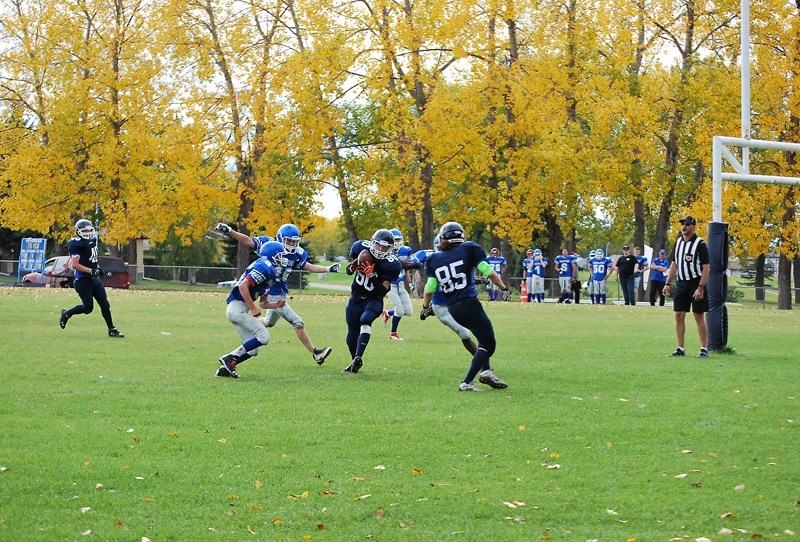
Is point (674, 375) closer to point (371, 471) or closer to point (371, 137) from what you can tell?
point (371, 471)

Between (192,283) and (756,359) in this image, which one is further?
(192,283)

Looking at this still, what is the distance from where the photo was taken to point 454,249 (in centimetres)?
1269

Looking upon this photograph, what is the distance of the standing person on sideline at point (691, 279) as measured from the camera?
16.1m

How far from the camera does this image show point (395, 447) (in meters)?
8.91

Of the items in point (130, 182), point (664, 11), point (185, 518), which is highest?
point (664, 11)

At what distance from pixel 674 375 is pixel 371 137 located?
117ft

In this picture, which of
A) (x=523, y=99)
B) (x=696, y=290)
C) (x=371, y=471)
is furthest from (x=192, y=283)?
(x=371, y=471)

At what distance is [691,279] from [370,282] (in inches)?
191

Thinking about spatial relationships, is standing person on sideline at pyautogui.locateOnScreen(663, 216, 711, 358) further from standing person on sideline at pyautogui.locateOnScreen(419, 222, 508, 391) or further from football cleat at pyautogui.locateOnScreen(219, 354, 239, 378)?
football cleat at pyautogui.locateOnScreen(219, 354, 239, 378)

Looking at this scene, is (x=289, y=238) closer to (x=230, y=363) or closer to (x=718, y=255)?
(x=230, y=363)

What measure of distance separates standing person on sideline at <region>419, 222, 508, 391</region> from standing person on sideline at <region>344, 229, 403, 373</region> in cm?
218

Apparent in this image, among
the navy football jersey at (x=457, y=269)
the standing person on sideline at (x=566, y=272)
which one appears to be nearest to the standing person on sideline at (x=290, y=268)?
the navy football jersey at (x=457, y=269)

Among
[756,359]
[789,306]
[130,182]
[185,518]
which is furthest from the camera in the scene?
[130,182]

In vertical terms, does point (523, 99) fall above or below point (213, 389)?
above
